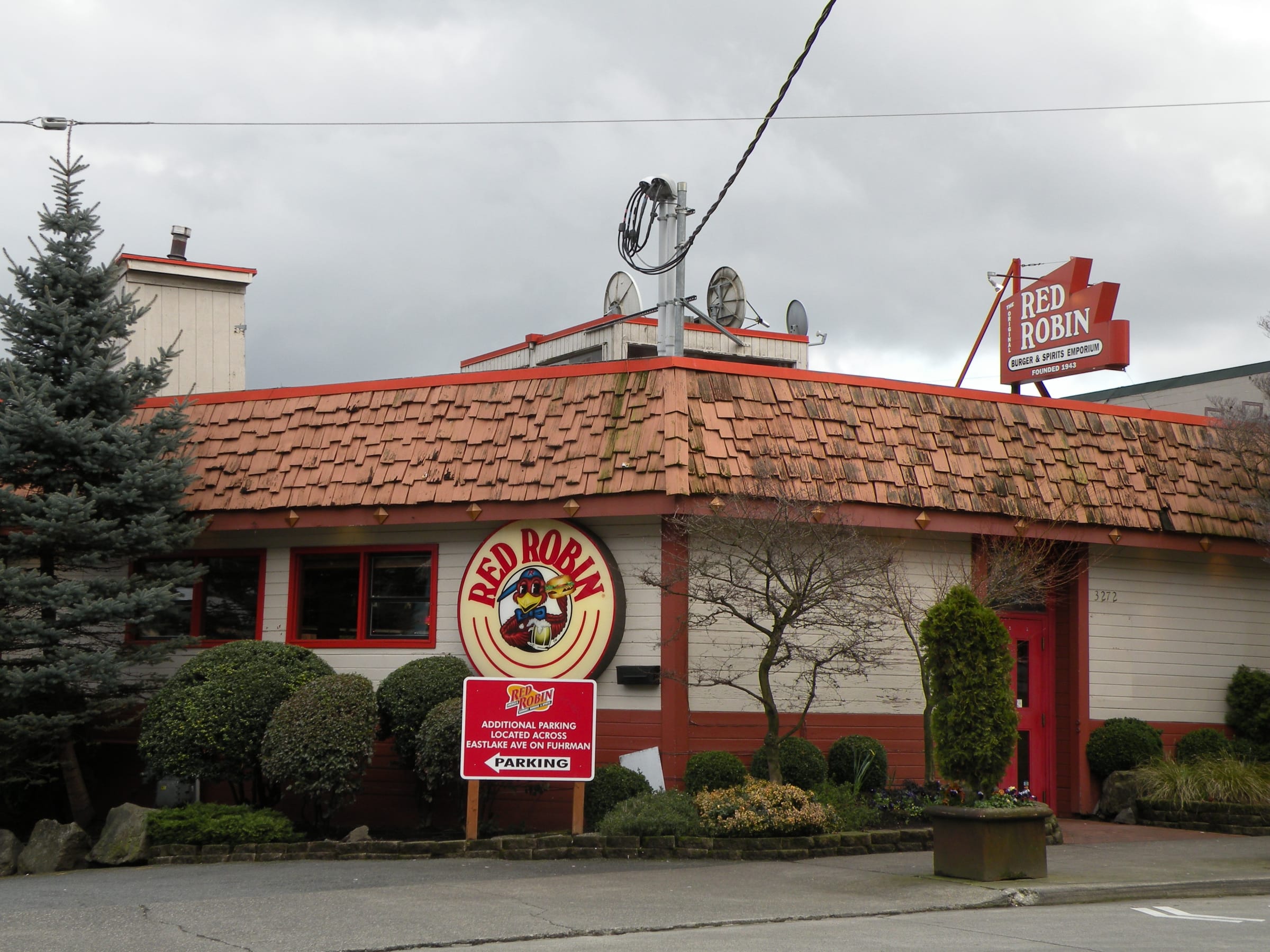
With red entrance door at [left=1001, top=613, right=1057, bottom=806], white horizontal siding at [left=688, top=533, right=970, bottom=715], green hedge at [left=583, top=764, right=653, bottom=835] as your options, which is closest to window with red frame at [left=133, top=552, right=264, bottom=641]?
green hedge at [left=583, top=764, right=653, bottom=835]

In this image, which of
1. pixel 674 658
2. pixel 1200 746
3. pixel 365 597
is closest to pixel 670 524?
pixel 674 658

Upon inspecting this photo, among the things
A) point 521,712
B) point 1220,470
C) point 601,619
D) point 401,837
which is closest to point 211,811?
point 401,837

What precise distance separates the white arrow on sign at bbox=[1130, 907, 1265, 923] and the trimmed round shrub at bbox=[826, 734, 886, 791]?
410cm

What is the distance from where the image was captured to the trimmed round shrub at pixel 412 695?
1364 centimetres

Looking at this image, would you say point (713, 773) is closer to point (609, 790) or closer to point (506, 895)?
point (609, 790)

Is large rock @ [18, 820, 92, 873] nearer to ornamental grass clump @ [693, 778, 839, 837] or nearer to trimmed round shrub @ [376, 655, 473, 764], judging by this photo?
trimmed round shrub @ [376, 655, 473, 764]

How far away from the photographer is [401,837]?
530 inches

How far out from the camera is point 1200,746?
15.4 meters

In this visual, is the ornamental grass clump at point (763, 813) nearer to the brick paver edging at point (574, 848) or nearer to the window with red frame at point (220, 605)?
the brick paver edging at point (574, 848)

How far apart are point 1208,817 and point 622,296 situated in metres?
12.7

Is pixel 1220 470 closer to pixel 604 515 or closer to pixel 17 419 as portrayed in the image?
pixel 604 515

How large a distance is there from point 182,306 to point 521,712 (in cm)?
1042

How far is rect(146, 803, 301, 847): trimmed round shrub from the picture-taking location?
41.4ft

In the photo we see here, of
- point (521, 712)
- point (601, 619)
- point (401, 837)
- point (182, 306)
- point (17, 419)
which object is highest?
point (182, 306)
